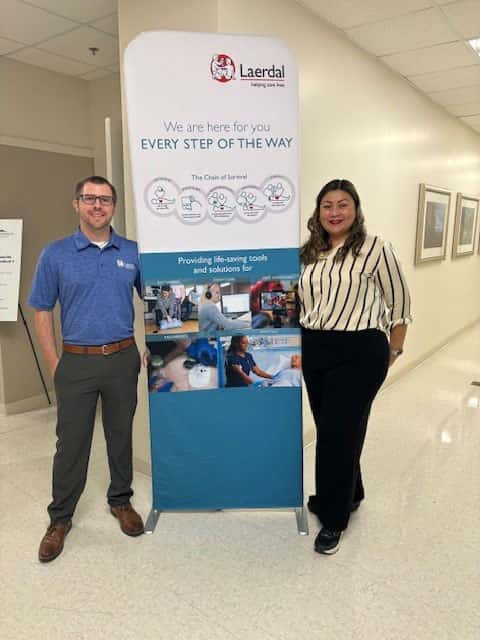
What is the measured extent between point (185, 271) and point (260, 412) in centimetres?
77

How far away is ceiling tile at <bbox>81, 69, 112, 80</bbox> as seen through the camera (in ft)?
12.7

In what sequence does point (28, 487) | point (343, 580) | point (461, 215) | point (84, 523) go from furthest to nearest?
point (461, 215), point (28, 487), point (84, 523), point (343, 580)

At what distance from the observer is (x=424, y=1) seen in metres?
2.89

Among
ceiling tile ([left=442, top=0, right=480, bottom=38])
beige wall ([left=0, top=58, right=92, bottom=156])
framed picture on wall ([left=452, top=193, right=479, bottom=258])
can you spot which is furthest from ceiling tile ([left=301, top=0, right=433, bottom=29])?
framed picture on wall ([left=452, top=193, right=479, bottom=258])

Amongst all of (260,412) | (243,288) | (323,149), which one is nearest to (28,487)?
(260,412)

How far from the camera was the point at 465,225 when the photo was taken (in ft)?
20.8

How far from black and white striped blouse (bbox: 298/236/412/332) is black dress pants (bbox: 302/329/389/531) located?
0.19 feet

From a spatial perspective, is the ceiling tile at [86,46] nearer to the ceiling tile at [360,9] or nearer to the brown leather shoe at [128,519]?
the ceiling tile at [360,9]

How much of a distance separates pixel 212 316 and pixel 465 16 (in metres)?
2.61

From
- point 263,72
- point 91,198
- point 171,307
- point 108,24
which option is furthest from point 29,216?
point 263,72

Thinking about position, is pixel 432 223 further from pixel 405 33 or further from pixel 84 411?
pixel 84 411

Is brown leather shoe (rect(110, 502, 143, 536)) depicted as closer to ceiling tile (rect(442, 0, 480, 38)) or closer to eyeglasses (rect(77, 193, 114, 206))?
eyeglasses (rect(77, 193, 114, 206))

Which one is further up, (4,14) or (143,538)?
(4,14)

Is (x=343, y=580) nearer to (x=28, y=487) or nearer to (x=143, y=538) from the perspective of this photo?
(x=143, y=538)
